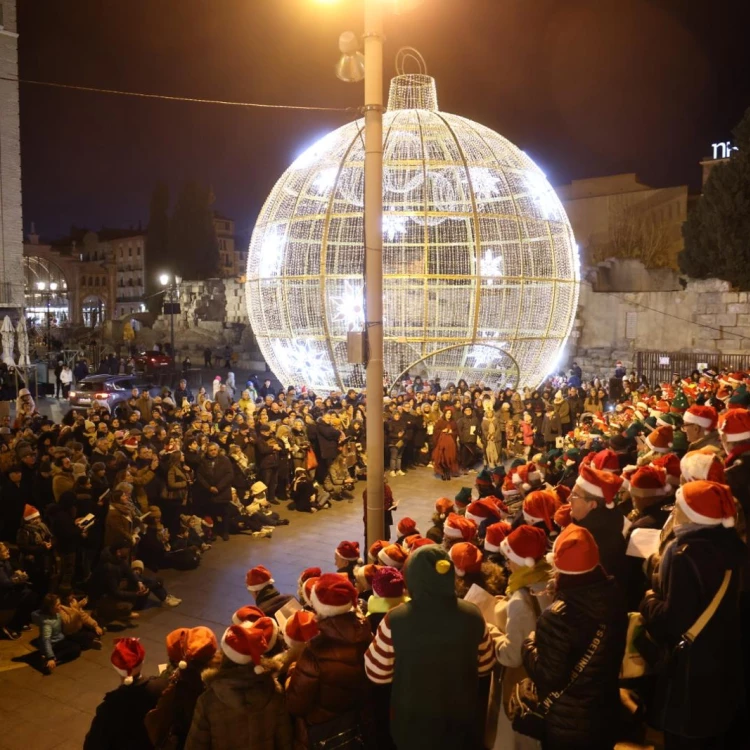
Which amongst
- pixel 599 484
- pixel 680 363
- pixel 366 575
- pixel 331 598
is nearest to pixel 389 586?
pixel 331 598

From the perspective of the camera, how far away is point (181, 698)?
3678mm

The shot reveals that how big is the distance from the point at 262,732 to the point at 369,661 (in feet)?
1.94

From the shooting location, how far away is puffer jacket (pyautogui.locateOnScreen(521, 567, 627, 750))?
291cm

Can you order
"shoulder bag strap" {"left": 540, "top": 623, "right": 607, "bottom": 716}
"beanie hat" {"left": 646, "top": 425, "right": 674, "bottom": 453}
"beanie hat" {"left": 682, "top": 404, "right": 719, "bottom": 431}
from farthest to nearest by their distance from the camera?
"beanie hat" {"left": 646, "top": 425, "right": 674, "bottom": 453}
"beanie hat" {"left": 682, "top": 404, "right": 719, "bottom": 431}
"shoulder bag strap" {"left": 540, "top": 623, "right": 607, "bottom": 716}

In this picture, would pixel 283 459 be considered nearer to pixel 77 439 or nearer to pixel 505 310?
pixel 77 439

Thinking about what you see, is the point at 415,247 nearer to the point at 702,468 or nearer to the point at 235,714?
the point at 702,468

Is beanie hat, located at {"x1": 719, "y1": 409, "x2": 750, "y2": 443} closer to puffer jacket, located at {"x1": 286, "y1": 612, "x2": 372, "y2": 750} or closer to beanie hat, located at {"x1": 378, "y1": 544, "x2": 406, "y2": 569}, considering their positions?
beanie hat, located at {"x1": 378, "y1": 544, "x2": 406, "y2": 569}

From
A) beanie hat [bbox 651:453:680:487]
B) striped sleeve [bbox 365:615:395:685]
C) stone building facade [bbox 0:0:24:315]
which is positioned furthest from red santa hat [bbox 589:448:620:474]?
stone building facade [bbox 0:0:24:315]

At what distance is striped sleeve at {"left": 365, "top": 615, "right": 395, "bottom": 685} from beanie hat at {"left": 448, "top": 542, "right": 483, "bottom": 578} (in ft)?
3.05

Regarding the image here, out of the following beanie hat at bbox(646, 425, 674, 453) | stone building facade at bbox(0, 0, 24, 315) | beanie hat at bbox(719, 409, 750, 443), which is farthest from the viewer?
stone building facade at bbox(0, 0, 24, 315)

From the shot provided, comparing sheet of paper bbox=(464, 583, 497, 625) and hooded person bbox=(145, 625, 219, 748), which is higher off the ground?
sheet of paper bbox=(464, 583, 497, 625)

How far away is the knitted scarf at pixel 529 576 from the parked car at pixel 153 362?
84.3ft

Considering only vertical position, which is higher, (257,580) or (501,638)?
(501,638)

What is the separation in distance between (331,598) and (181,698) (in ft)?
3.40
